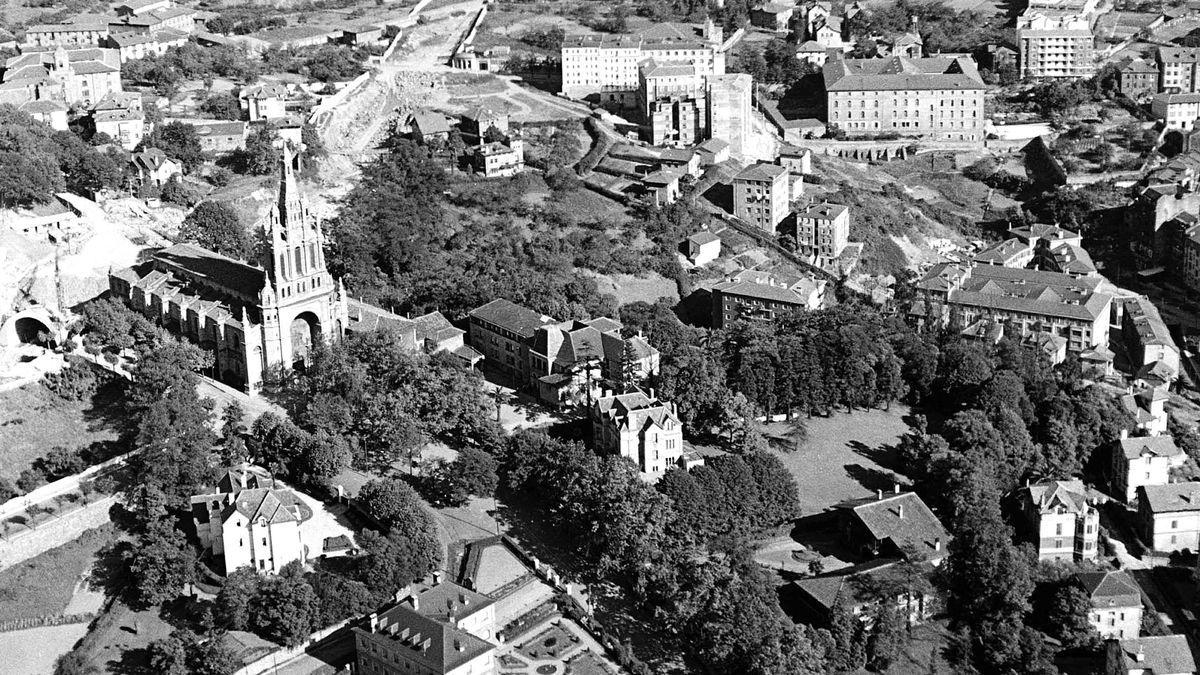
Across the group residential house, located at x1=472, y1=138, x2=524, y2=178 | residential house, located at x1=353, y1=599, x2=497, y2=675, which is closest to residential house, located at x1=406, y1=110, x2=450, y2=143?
residential house, located at x1=472, y1=138, x2=524, y2=178

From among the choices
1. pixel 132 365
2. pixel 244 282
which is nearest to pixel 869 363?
pixel 244 282

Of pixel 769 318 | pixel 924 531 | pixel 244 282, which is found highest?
pixel 244 282

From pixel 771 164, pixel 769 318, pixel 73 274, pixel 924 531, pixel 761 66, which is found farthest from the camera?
pixel 761 66

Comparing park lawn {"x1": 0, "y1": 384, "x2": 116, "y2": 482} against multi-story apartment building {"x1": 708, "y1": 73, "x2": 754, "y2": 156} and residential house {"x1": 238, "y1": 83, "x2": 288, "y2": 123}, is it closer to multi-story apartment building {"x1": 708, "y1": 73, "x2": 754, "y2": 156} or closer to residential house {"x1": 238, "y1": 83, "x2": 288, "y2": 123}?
residential house {"x1": 238, "y1": 83, "x2": 288, "y2": 123}

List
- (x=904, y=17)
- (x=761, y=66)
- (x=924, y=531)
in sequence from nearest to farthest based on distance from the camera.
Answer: (x=924, y=531) → (x=761, y=66) → (x=904, y=17)

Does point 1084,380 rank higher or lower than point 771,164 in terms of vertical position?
lower

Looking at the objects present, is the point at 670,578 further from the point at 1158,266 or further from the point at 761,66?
the point at 761,66

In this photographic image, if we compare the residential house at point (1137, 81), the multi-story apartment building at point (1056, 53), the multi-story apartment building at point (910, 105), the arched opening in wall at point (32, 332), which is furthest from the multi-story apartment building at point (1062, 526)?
the multi-story apartment building at point (1056, 53)
